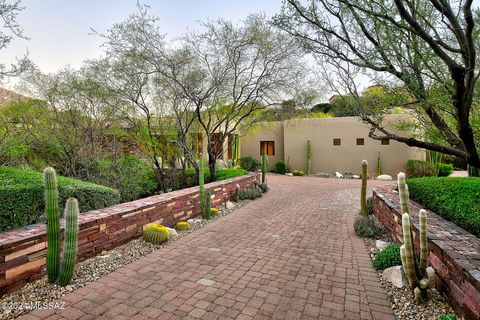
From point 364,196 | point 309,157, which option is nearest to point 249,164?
point 309,157

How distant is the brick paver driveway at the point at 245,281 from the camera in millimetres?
2768

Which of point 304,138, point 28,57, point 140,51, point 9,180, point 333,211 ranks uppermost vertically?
point 140,51

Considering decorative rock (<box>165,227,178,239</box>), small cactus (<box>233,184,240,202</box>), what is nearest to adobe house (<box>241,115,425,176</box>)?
small cactus (<box>233,184,240,202</box>)

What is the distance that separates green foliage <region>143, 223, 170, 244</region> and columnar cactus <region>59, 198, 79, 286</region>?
1.61 meters

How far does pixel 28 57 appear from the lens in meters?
6.09

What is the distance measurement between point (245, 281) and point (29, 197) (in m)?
3.89

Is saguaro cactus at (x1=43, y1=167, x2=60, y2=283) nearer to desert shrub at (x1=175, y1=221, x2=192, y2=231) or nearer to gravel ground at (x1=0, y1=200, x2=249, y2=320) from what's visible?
gravel ground at (x1=0, y1=200, x2=249, y2=320)

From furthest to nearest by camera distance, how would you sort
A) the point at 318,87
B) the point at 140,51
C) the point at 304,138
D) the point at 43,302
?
the point at 304,138 < the point at 318,87 < the point at 140,51 < the point at 43,302

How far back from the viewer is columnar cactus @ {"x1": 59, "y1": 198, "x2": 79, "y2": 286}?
316cm

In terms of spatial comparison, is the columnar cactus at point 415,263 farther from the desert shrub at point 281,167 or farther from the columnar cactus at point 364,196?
the desert shrub at point 281,167

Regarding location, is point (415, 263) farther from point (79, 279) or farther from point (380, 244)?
point (79, 279)

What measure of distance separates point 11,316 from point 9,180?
319 centimetres

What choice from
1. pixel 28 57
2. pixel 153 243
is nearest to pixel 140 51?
pixel 28 57

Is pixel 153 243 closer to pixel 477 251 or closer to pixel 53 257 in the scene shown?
pixel 53 257
